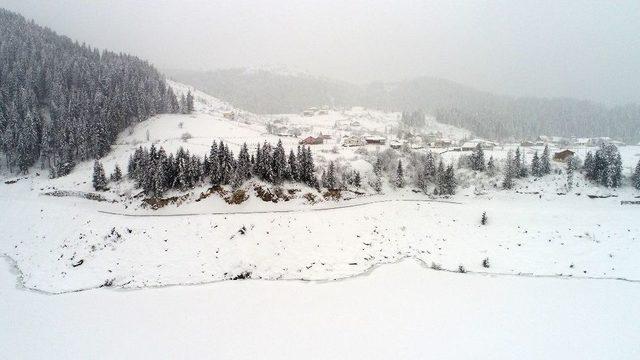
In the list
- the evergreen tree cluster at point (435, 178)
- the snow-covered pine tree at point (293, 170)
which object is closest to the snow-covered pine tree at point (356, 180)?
the evergreen tree cluster at point (435, 178)

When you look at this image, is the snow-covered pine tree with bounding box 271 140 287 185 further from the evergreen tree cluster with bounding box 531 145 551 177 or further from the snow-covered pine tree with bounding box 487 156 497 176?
the evergreen tree cluster with bounding box 531 145 551 177

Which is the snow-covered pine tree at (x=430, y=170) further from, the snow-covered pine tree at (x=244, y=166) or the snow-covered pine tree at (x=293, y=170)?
the snow-covered pine tree at (x=244, y=166)

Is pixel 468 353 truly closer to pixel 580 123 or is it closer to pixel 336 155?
pixel 336 155

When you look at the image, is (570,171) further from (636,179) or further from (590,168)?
(636,179)

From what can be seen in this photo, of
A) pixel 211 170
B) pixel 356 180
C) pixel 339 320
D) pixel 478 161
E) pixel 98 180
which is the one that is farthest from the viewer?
pixel 478 161

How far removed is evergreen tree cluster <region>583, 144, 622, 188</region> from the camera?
65312 millimetres

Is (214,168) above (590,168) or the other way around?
the other way around

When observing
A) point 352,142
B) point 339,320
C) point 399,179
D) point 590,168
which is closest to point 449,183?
point 399,179

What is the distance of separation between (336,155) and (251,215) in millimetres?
34568

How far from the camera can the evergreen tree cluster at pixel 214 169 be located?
58.5 m

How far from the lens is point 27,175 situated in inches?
2918

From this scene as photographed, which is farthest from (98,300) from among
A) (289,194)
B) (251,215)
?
(289,194)

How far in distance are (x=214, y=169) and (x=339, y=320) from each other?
37.6 metres

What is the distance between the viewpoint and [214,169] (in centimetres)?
5947
